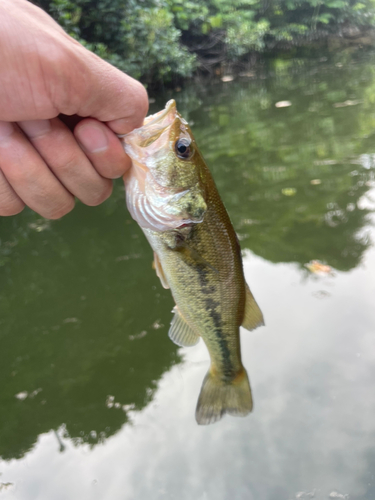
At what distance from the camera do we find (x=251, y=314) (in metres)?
1.77

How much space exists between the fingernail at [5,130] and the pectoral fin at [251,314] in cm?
120

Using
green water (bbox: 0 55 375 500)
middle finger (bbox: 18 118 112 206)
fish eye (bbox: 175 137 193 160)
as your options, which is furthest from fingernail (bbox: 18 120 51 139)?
green water (bbox: 0 55 375 500)

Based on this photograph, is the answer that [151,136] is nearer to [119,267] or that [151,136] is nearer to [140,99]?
[140,99]

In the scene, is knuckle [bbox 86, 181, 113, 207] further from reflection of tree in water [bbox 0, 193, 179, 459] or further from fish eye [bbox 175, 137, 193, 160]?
reflection of tree in water [bbox 0, 193, 179, 459]

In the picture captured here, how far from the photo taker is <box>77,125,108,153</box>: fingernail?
139cm

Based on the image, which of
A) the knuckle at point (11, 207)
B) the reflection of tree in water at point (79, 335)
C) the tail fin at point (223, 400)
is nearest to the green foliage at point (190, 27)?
the reflection of tree in water at point (79, 335)

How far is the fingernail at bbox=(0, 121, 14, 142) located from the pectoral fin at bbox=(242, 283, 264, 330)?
1.20 m

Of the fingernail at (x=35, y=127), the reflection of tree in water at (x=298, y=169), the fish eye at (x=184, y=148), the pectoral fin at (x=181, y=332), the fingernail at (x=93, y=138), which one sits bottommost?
the reflection of tree in water at (x=298, y=169)

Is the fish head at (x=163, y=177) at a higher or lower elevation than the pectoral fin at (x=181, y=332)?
higher

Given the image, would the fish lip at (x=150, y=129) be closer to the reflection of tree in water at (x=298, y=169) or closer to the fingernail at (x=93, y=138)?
the fingernail at (x=93, y=138)

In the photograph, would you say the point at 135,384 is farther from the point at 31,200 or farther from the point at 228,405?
the point at 31,200

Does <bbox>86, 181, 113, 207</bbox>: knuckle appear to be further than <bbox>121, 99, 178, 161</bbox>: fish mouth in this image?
Yes

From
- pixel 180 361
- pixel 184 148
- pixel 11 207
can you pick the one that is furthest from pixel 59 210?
pixel 180 361

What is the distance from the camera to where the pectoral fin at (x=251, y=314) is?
175 cm
